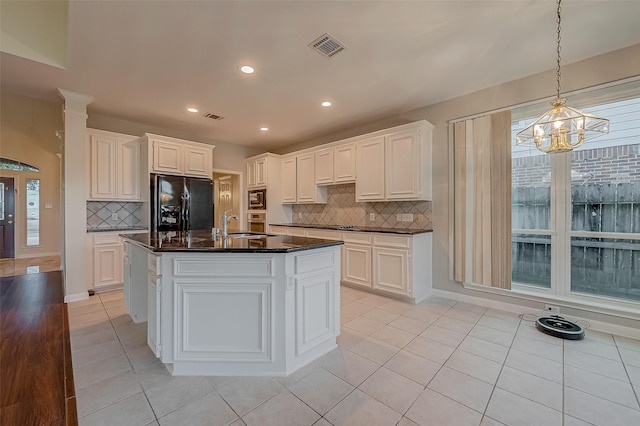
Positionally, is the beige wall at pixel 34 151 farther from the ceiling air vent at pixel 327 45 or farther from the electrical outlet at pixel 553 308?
the electrical outlet at pixel 553 308

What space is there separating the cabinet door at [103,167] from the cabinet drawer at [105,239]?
1.99 feet

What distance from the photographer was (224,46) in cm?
246

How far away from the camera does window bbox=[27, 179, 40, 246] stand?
6.34m

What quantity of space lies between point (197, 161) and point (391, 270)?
3683 millimetres

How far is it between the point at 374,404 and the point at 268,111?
12.3 feet

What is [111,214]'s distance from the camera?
4.38m

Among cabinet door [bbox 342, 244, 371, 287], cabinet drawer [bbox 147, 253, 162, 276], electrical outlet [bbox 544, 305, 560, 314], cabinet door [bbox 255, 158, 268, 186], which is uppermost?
cabinet door [bbox 255, 158, 268, 186]

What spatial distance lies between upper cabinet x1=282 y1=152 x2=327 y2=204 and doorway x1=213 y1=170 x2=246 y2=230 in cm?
112

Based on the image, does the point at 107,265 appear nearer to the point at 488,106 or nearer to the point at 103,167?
the point at 103,167

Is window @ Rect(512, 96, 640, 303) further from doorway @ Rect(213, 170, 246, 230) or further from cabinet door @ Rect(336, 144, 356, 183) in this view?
doorway @ Rect(213, 170, 246, 230)

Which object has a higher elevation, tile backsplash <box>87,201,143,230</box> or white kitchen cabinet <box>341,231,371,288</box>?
tile backsplash <box>87,201,143,230</box>

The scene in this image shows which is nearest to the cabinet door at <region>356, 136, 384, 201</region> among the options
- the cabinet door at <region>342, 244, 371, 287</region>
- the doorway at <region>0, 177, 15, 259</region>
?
the cabinet door at <region>342, 244, 371, 287</region>

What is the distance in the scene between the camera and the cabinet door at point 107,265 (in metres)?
3.78

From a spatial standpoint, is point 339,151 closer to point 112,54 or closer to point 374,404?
Answer: point 112,54
